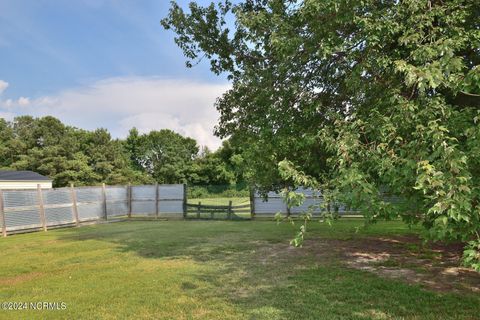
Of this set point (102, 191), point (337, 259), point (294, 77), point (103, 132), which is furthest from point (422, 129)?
point (103, 132)

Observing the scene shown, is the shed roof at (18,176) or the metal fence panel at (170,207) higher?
the shed roof at (18,176)

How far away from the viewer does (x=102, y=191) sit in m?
19.0

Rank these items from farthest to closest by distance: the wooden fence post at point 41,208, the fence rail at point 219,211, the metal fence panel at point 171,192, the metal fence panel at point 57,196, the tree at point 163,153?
the tree at point 163,153 < the metal fence panel at point 171,192 < the fence rail at point 219,211 < the metal fence panel at point 57,196 < the wooden fence post at point 41,208

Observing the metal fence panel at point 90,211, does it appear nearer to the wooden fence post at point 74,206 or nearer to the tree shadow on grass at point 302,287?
the wooden fence post at point 74,206

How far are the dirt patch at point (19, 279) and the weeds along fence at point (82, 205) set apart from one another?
8103 mm

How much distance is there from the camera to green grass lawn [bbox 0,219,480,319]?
4715 mm

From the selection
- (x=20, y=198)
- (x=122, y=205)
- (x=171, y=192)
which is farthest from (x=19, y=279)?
(x=122, y=205)

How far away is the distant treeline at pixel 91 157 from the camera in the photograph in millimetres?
40125

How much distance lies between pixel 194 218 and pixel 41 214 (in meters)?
7.02

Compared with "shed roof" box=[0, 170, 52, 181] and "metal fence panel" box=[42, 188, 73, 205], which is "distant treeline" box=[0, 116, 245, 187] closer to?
"shed roof" box=[0, 170, 52, 181]

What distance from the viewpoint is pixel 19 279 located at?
691 centimetres

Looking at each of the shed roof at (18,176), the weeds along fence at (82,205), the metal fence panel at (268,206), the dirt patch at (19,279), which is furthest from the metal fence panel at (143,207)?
the shed roof at (18,176)

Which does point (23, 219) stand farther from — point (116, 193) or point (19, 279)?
point (19, 279)

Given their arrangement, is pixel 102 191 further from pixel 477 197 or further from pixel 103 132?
pixel 103 132
